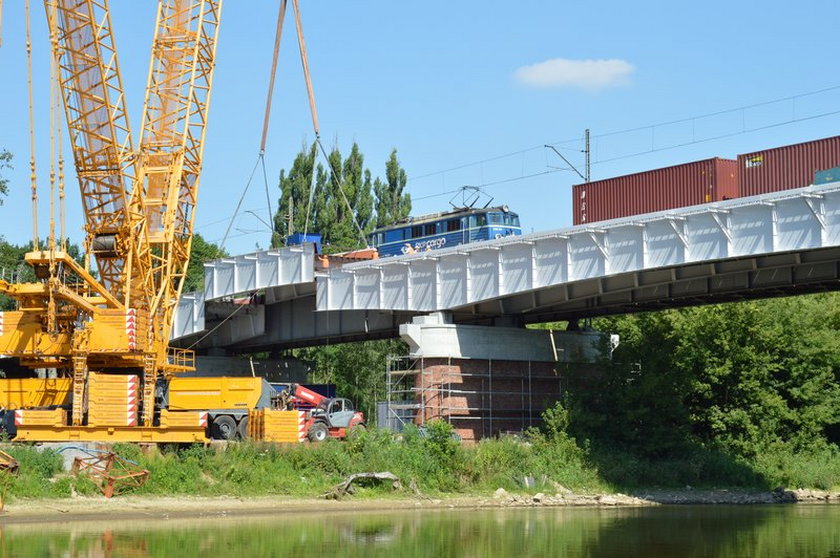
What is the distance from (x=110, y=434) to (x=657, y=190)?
87.7 feet

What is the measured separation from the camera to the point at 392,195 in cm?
11738

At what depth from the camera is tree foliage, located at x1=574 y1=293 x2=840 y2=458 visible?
59.6m

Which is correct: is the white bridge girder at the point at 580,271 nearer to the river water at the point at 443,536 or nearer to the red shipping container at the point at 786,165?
the red shipping container at the point at 786,165

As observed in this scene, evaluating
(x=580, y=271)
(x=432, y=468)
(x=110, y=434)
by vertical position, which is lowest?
(x=432, y=468)

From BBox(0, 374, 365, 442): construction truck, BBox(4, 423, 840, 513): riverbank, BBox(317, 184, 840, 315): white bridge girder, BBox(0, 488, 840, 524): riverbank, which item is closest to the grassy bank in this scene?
BBox(4, 423, 840, 513): riverbank

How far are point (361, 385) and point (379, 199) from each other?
28.4m

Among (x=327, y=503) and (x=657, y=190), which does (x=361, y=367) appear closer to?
(x=657, y=190)

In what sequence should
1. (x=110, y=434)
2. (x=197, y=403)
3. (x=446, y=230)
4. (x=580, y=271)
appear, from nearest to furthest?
(x=110, y=434) < (x=580, y=271) < (x=197, y=403) < (x=446, y=230)

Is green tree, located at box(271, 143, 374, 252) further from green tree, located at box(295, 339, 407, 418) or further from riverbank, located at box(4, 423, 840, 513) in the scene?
riverbank, located at box(4, 423, 840, 513)

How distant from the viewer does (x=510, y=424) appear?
59.7m

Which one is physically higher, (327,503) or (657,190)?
(657,190)

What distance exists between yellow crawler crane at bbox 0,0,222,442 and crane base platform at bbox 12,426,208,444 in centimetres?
5

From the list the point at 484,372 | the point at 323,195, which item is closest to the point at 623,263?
the point at 484,372

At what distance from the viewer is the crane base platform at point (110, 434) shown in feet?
161
